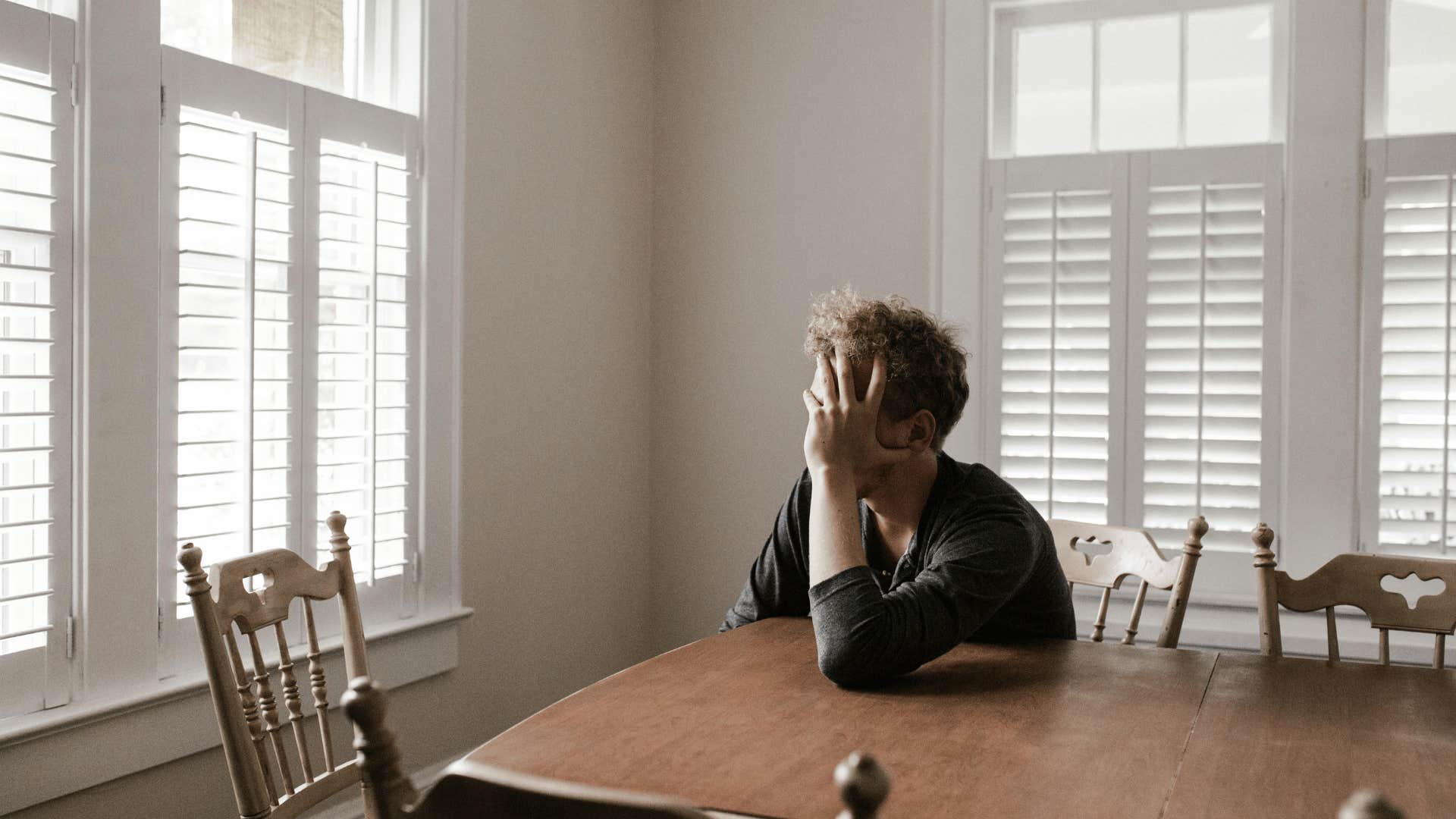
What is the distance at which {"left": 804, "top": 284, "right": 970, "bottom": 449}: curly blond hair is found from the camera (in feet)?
5.67

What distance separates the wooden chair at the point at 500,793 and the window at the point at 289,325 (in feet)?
4.74

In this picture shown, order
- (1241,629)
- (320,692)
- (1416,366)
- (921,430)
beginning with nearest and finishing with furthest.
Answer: (320,692), (921,430), (1416,366), (1241,629)

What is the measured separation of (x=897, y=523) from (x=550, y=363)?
4.80 ft

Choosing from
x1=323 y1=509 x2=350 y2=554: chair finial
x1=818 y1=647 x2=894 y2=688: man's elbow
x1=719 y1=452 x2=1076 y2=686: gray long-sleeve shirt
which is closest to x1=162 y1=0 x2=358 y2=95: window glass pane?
x1=323 y1=509 x2=350 y2=554: chair finial

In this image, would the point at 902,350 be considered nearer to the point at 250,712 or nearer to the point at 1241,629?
the point at 250,712

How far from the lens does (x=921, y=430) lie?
176 centimetres

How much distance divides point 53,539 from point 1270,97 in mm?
2949

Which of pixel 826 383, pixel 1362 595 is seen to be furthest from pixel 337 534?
pixel 1362 595

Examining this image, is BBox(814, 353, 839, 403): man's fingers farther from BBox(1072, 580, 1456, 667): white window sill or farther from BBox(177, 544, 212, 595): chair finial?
BBox(1072, 580, 1456, 667): white window sill

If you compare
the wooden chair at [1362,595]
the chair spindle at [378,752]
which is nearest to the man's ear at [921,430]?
the wooden chair at [1362,595]

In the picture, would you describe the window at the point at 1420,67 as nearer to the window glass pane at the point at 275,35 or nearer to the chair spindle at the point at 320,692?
the window glass pane at the point at 275,35

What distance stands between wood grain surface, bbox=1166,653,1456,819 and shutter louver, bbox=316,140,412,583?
1.72 meters

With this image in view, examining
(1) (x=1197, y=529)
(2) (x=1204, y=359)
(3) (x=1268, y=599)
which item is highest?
(2) (x=1204, y=359)

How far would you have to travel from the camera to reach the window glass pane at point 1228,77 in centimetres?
294
